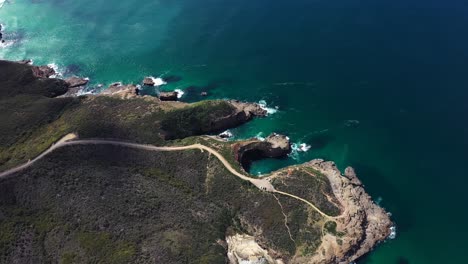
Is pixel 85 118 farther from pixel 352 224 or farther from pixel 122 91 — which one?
pixel 352 224

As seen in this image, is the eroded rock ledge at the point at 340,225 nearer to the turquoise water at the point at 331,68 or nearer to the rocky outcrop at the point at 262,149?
the turquoise water at the point at 331,68

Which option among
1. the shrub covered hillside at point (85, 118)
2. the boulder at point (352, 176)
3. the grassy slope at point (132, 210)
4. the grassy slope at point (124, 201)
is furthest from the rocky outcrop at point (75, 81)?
the boulder at point (352, 176)

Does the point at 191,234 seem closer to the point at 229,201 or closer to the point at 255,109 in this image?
the point at 229,201

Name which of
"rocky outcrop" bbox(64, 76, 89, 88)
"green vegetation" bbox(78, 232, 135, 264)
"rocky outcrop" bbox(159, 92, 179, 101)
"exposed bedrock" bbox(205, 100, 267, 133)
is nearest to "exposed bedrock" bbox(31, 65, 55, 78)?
"rocky outcrop" bbox(64, 76, 89, 88)

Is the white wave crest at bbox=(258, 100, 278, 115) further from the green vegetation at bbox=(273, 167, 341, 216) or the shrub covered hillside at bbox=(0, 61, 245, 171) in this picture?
the green vegetation at bbox=(273, 167, 341, 216)

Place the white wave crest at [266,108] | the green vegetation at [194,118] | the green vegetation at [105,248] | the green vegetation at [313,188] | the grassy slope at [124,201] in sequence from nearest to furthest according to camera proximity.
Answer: the green vegetation at [105,248] < the grassy slope at [124,201] < the green vegetation at [313,188] < the green vegetation at [194,118] < the white wave crest at [266,108]

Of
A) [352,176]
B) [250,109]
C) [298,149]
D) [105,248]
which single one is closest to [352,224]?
[352,176]
